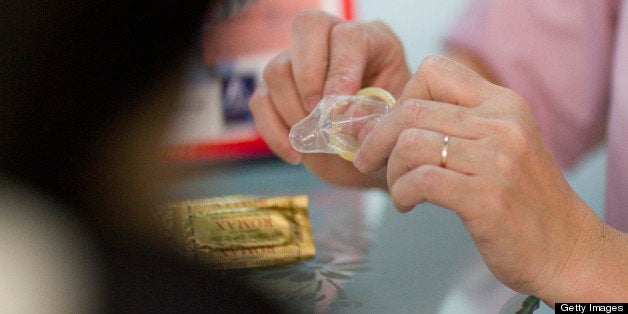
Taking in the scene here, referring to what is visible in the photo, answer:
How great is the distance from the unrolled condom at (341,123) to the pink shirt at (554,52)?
372 millimetres

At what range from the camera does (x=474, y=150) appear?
45 centimetres

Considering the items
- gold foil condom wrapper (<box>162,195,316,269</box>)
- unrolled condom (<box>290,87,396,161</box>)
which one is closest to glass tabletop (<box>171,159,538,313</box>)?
gold foil condom wrapper (<box>162,195,316,269</box>)

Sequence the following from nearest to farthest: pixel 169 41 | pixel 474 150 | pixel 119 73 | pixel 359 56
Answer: pixel 474 150 < pixel 119 73 < pixel 359 56 < pixel 169 41

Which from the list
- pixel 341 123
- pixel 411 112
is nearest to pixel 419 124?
pixel 411 112

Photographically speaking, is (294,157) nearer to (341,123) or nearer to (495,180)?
(341,123)

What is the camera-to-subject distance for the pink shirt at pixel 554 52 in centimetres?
91

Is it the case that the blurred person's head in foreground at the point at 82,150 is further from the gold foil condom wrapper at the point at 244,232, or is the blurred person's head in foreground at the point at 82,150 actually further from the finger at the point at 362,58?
the finger at the point at 362,58

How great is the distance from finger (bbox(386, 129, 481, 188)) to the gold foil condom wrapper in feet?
0.68

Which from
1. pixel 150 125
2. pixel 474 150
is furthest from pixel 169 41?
pixel 474 150

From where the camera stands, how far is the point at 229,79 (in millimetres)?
1069

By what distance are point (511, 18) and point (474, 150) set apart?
55cm

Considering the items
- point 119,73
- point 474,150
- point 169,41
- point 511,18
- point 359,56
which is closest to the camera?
point 474,150

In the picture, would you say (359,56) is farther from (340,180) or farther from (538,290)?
(538,290)

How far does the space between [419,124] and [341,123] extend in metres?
0.14
